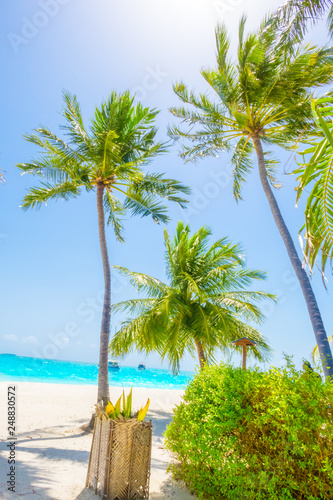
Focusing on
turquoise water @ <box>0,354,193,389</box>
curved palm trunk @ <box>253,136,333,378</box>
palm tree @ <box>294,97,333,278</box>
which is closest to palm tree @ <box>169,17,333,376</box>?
curved palm trunk @ <box>253,136,333,378</box>

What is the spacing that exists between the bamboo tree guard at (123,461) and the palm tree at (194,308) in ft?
21.0

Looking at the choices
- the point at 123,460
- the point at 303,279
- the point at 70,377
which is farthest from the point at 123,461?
the point at 70,377

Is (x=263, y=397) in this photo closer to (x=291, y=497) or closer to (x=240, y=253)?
(x=291, y=497)

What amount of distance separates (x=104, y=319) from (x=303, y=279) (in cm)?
564

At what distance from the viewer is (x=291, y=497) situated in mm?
3018

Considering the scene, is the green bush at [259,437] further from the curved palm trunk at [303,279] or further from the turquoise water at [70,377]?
the turquoise water at [70,377]

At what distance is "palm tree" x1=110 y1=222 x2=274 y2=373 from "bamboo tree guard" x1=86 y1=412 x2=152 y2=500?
21.0 ft

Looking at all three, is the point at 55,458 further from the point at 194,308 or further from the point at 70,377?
the point at 70,377

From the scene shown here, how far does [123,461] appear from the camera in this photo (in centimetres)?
369

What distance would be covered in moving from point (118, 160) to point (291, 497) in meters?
8.82

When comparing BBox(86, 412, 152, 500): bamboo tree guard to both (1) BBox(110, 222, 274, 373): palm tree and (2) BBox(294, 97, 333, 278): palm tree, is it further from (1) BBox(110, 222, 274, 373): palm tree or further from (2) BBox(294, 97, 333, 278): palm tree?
(1) BBox(110, 222, 274, 373): palm tree

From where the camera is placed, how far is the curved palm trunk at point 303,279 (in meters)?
5.97

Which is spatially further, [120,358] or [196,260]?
[196,260]

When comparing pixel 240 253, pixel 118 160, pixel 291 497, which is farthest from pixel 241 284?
pixel 291 497
